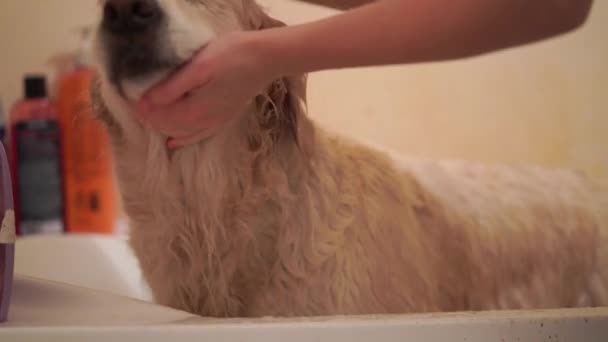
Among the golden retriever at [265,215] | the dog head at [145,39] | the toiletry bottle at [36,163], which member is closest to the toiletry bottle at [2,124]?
the toiletry bottle at [36,163]

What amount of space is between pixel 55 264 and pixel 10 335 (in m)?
0.83

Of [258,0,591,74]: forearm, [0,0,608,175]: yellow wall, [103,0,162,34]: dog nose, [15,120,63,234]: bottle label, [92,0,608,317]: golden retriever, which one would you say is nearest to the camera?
[258,0,591,74]: forearm

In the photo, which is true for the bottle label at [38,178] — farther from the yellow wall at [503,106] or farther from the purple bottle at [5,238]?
the purple bottle at [5,238]

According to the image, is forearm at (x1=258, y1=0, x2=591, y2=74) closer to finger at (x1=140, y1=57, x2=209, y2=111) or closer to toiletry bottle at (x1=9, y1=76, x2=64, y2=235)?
finger at (x1=140, y1=57, x2=209, y2=111)

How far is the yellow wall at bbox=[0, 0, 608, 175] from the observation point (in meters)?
1.09

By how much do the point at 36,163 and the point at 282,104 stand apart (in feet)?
2.54

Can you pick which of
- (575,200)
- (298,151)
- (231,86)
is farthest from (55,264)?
(575,200)

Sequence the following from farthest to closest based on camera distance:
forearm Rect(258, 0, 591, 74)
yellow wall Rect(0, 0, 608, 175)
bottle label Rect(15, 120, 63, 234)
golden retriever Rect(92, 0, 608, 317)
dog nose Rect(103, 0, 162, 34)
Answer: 1. bottle label Rect(15, 120, 63, 234)
2. yellow wall Rect(0, 0, 608, 175)
3. golden retriever Rect(92, 0, 608, 317)
4. dog nose Rect(103, 0, 162, 34)
5. forearm Rect(258, 0, 591, 74)

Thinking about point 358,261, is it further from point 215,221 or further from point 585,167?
point 585,167

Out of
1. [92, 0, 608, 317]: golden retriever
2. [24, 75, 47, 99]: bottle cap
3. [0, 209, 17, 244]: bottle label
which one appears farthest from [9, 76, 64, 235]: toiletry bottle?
[0, 209, 17, 244]: bottle label

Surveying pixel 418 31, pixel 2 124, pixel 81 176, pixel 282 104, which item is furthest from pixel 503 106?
pixel 2 124

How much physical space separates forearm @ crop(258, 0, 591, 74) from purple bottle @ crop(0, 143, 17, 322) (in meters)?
0.25

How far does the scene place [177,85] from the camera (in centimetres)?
62

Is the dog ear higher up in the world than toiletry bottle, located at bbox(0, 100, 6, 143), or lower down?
higher up
